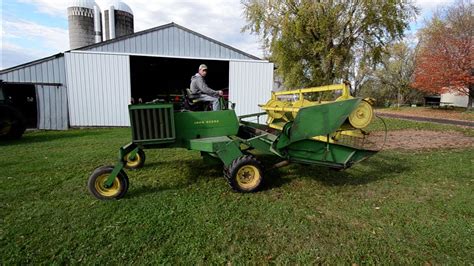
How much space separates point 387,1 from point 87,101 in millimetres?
19684

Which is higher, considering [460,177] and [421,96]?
[421,96]

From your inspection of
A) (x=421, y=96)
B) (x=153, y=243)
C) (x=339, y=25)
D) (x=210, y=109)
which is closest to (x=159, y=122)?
(x=210, y=109)

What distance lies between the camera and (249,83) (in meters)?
14.0

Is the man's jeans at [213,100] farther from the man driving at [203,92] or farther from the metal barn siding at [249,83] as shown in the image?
the metal barn siding at [249,83]

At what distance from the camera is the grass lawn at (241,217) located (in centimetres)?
272

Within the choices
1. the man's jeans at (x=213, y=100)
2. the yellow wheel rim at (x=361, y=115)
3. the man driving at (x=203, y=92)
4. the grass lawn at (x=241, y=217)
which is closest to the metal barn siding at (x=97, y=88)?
the grass lawn at (x=241, y=217)

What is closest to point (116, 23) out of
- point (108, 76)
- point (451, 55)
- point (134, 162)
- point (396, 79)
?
point (108, 76)

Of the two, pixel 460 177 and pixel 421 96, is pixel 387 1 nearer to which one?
pixel 460 177

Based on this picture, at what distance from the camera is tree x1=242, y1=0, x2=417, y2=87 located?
1922cm

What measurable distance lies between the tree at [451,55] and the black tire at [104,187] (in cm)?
2355

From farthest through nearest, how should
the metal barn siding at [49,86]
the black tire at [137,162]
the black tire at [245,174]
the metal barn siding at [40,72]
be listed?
the metal barn siding at [49,86] < the metal barn siding at [40,72] < the black tire at [137,162] < the black tire at [245,174]

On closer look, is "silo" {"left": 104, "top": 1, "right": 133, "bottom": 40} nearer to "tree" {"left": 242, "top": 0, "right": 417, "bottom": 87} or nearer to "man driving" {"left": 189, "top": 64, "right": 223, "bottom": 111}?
"tree" {"left": 242, "top": 0, "right": 417, "bottom": 87}

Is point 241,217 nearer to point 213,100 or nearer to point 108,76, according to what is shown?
point 213,100

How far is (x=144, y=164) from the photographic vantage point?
19.3 feet
